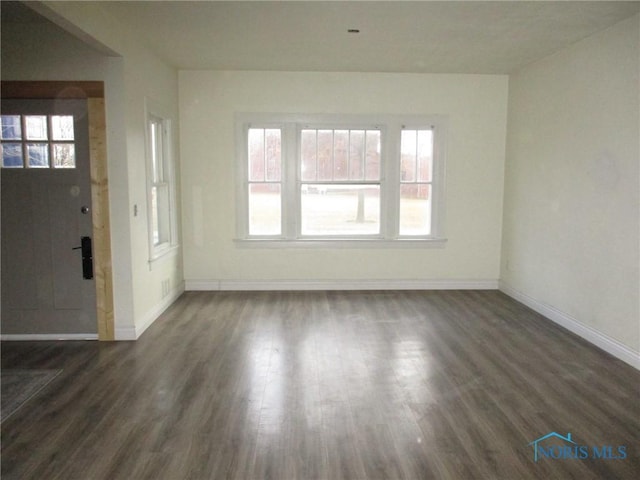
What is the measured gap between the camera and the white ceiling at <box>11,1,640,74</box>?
3.60m

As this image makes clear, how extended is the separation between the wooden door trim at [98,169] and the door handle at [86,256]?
4 centimetres

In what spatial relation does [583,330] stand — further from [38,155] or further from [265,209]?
[38,155]

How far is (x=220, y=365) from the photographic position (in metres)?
3.74

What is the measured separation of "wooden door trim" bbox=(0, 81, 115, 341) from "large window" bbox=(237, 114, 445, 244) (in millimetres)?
2102

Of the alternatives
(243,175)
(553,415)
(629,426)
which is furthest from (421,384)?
(243,175)

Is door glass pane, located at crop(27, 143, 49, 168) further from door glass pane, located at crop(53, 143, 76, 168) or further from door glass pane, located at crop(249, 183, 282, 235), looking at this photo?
door glass pane, located at crop(249, 183, 282, 235)

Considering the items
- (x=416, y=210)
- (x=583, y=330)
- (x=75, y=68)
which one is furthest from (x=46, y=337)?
(x=583, y=330)

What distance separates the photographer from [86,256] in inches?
166

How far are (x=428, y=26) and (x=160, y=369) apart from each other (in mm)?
3580

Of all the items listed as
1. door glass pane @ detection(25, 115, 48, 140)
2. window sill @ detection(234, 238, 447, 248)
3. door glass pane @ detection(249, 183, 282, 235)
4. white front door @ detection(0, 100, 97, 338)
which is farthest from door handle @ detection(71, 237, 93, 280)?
door glass pane @ detection(249, 183, 282, 235)

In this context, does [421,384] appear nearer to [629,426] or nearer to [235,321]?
[629,426]

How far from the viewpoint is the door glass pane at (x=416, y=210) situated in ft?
20.4

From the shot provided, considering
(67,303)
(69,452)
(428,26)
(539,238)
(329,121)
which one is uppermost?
(428,26)

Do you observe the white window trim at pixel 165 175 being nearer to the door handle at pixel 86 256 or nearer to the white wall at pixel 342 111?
the white wall at pixel 342 111
